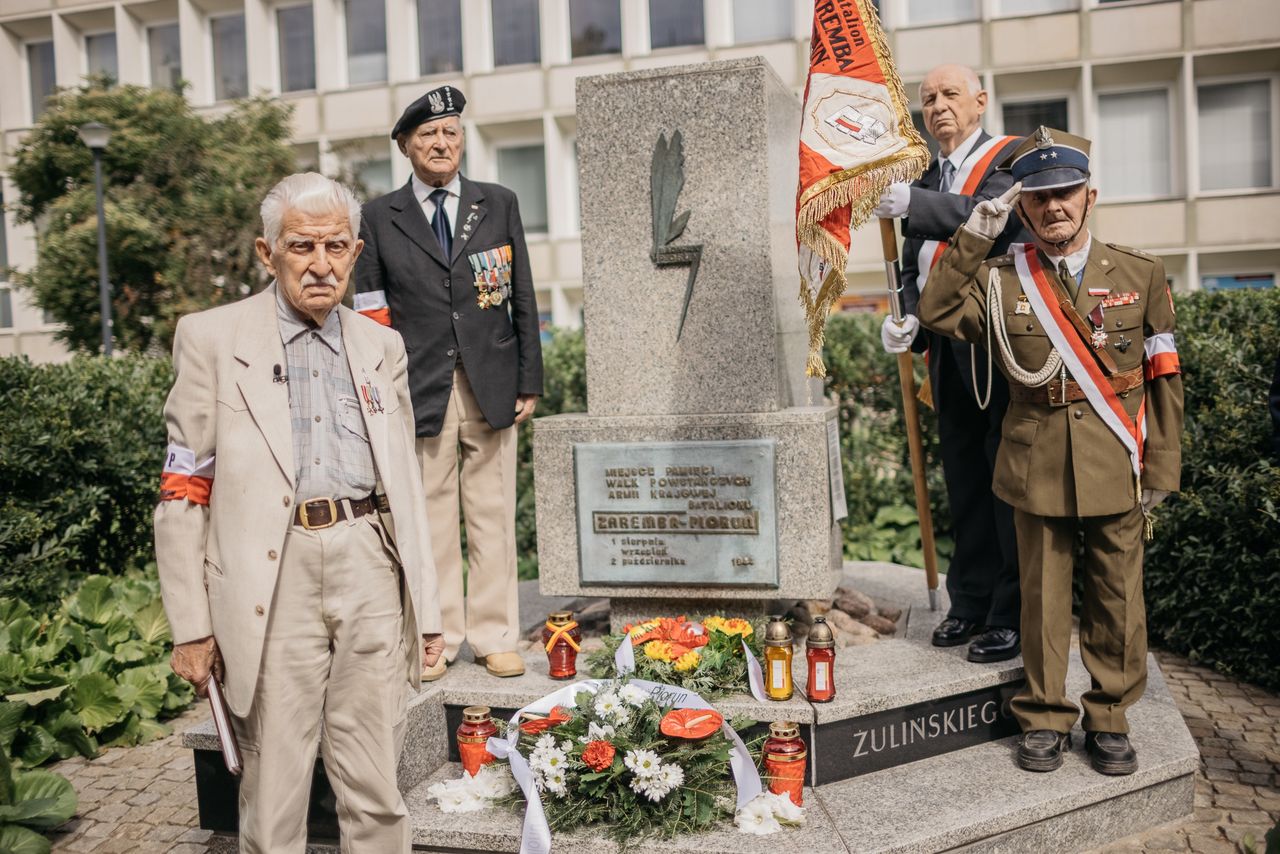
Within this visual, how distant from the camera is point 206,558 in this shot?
8.95 ft

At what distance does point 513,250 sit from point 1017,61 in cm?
1574

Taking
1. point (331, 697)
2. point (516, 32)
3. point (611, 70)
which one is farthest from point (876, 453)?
point (516, 32)

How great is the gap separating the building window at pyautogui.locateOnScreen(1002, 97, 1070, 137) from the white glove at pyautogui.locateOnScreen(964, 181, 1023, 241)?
1620 centimetres

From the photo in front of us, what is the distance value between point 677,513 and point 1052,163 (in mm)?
1938

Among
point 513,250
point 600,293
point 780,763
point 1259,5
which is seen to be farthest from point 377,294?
point 1259,5

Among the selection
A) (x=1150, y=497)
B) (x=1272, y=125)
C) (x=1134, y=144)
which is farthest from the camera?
(x=1134, y=144)

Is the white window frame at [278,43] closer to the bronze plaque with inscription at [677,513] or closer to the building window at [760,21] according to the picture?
the building window at [760,21]

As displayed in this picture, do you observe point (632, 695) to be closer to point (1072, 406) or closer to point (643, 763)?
point (643, 763)

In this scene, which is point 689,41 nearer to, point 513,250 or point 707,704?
point 513,250

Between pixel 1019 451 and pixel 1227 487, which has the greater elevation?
pixel 1019 451

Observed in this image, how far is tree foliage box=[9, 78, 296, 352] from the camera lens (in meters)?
14.4

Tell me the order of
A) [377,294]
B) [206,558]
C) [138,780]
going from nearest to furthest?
[206,558]
[377,294]
[138,780]

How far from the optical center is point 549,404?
26.5 ft

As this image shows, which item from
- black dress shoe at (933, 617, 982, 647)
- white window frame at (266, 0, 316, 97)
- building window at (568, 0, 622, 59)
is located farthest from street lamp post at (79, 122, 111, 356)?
black dress shoe at (933, 617, 982, 647)
